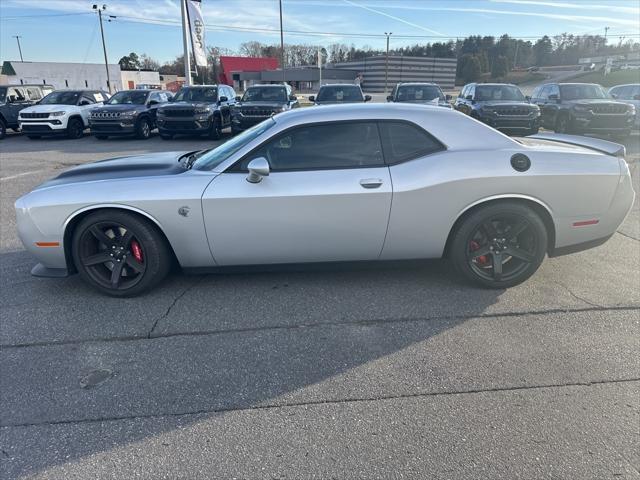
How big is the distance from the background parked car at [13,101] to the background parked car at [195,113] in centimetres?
660

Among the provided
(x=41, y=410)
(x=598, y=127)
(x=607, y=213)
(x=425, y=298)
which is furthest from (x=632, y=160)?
(x=41, y=410)

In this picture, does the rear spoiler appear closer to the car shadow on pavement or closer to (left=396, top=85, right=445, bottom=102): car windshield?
Result: the car shadow on pavement

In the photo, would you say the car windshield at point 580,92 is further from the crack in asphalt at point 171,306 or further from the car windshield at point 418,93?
the crack in asphalt at point 171,306

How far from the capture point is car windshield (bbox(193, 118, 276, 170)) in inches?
150

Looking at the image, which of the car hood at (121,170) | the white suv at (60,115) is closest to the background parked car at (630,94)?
the car hood at (121,170)

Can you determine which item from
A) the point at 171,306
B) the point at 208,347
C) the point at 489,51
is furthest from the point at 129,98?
the point at 489,51

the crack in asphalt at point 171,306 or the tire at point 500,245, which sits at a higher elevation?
the tire at point 500,245

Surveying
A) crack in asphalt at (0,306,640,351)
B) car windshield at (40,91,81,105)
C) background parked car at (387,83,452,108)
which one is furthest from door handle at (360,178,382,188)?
car windshield at (40,91,81,105)

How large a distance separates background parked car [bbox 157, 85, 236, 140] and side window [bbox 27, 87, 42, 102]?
719cm

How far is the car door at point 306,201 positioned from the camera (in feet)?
11.8

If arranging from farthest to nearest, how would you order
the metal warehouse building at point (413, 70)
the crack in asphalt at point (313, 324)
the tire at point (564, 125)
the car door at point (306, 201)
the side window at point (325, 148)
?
the metal warehouse building at point (413, 70)
the tire at point (564, 125)
the side window at point (325, 148)
the car door at point (306, 201)
the crack in asphalt at point (313, 324)

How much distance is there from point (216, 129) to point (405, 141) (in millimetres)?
12832

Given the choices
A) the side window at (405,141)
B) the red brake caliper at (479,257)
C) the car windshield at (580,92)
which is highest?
the car windshield at (580,92)

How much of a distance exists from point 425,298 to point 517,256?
89 cm
